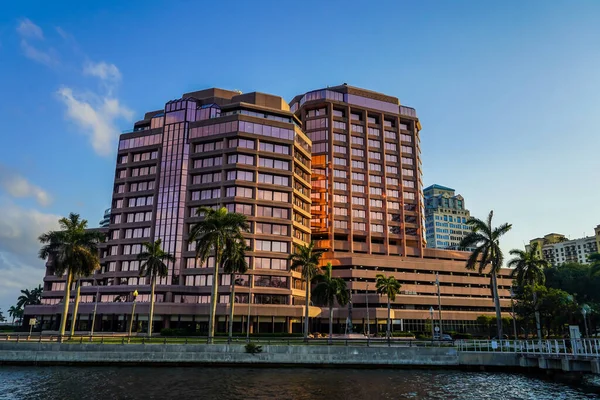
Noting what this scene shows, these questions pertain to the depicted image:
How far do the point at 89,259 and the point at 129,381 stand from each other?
3086 cm

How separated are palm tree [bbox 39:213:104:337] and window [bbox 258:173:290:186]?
45.1 m

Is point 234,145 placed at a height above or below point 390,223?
above

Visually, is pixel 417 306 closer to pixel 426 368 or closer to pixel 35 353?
pixel 426 368

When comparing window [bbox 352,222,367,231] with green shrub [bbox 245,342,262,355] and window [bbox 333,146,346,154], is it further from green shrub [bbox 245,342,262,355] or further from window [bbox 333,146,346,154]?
green shrub [bbox 245,342,262,355]

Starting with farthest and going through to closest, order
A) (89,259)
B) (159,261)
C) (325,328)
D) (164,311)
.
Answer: (325,328) → (164,311) → (159,261) → (89,259)

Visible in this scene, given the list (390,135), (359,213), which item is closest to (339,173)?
(359,213)

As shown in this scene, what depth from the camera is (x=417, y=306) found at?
116812 mm

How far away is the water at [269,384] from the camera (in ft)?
115

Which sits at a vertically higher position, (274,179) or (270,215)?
(274,179)

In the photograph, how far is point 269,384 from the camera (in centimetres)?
4025

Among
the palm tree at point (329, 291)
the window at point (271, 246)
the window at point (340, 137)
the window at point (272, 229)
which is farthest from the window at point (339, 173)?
the palm tree at point (329, 291)

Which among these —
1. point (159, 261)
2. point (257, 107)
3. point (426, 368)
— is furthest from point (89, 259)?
point (257, 107)

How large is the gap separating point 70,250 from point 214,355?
1157 inches

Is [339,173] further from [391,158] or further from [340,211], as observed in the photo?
[391,158]
